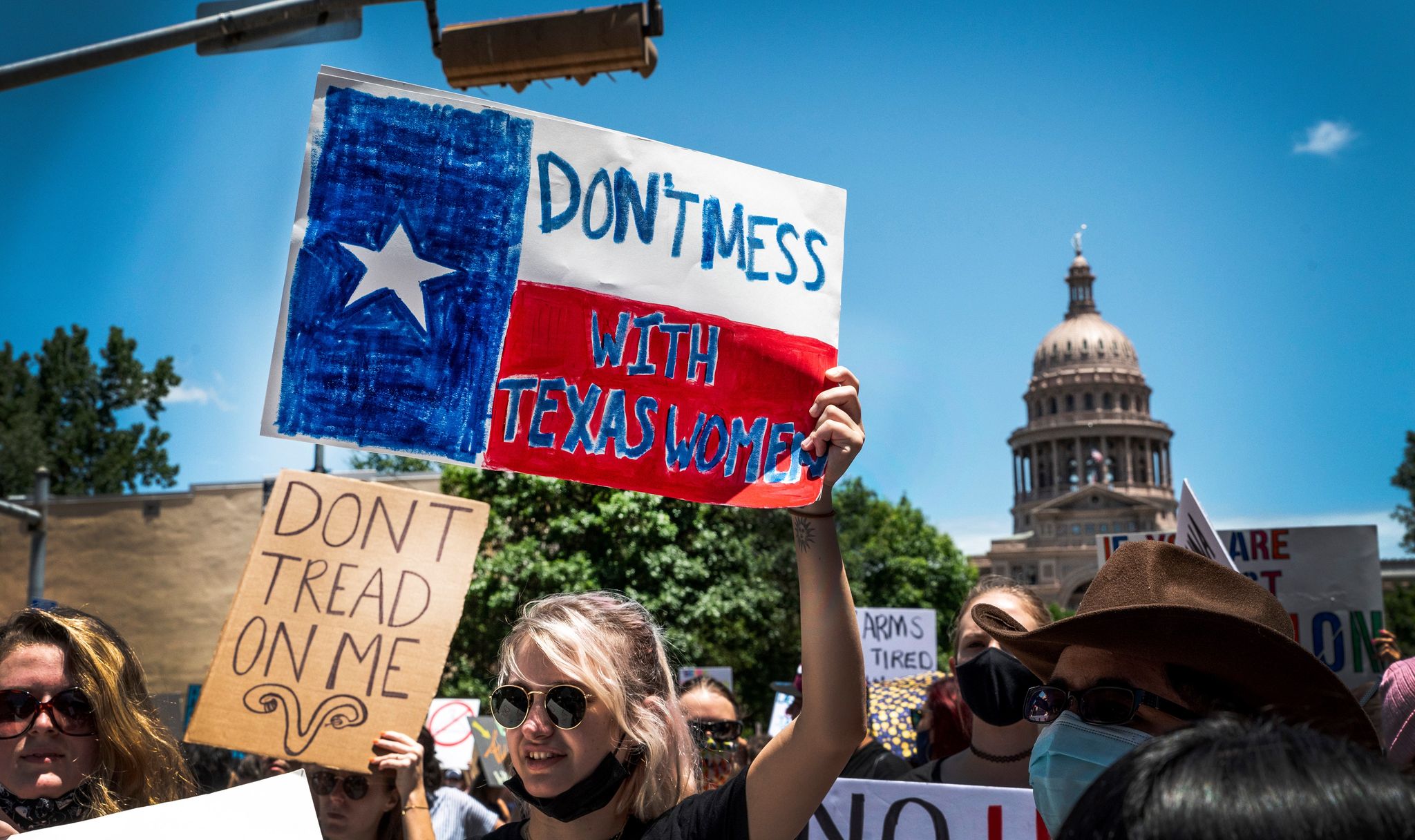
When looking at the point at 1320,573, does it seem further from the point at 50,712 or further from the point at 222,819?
the point at 50,712

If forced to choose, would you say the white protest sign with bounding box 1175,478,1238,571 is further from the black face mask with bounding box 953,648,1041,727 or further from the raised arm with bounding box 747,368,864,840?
the raised arm with bounding box 747,368,864,840

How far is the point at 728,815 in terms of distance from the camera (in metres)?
2.23

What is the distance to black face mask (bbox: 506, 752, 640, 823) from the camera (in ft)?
7.92

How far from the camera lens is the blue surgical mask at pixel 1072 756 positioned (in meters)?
2.02

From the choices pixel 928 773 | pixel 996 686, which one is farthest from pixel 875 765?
pixel 996 686

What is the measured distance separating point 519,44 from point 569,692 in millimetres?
2357

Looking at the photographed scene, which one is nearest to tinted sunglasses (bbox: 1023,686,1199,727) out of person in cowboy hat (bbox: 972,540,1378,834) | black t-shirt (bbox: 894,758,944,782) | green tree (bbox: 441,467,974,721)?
person in cowboy hat (bbox: 972,540,1378,834)

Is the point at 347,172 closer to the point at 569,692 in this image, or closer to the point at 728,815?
the point at 569,692

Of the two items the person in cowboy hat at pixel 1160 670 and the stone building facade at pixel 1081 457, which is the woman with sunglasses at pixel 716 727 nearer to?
the person in cowboy hat at pixel 1160 670

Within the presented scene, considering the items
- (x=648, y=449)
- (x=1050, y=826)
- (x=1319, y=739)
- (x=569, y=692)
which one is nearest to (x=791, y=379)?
(x=648, y=449)

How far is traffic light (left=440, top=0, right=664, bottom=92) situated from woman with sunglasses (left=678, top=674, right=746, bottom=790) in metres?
2.37

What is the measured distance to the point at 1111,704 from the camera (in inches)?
80.9

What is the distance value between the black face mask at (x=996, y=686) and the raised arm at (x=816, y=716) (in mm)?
1428

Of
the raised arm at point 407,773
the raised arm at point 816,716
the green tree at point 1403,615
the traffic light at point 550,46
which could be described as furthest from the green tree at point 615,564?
the green tree at point 1403,615
